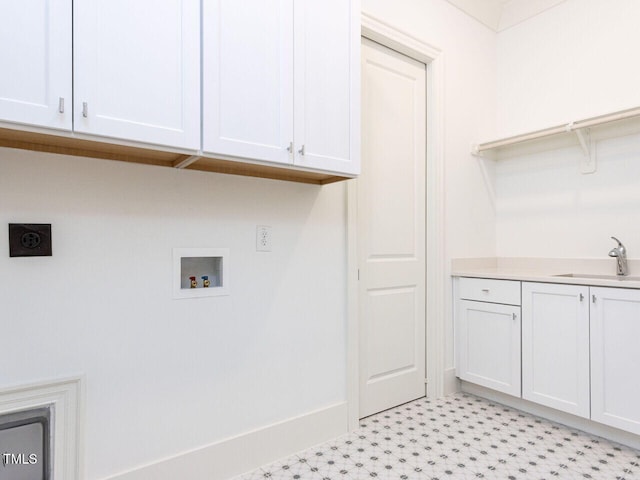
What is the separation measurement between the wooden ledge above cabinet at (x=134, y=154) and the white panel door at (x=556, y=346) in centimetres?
141

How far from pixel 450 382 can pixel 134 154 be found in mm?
2426

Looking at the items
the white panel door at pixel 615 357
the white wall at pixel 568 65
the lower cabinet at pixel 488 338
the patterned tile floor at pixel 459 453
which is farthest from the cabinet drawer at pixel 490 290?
the white wall at pixel 568 65

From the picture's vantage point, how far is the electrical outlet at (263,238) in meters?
1.92

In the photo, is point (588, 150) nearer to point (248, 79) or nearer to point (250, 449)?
point (248, 79)

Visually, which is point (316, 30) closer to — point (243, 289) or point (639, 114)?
point (243, 289)

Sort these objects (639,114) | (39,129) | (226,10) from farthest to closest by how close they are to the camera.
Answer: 1. (639,114)
2. (226,10)
3. (39,129)

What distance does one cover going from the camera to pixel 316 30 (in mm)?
1758

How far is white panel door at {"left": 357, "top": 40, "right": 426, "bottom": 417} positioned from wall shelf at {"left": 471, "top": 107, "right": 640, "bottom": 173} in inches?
24.1

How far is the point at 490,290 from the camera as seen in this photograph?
261 centimetres

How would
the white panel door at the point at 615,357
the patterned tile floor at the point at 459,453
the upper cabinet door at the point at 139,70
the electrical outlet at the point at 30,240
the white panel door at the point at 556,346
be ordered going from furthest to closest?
the white panel door at the point at 556,346 < the white panel door at the point at 615,357 < the patterned tile floor at the point at 459,453 < the electrical outlet at the point at 30,240 < the upper cabinet door at the point at 139,70

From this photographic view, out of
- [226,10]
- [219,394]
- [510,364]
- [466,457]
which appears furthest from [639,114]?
[219,394]

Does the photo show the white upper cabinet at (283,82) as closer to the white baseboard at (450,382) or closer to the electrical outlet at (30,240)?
the electrical outlet at (30,240)

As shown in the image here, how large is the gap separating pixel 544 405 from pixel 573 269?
3.05ft

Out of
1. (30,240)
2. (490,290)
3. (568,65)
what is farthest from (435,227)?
(30,240)
